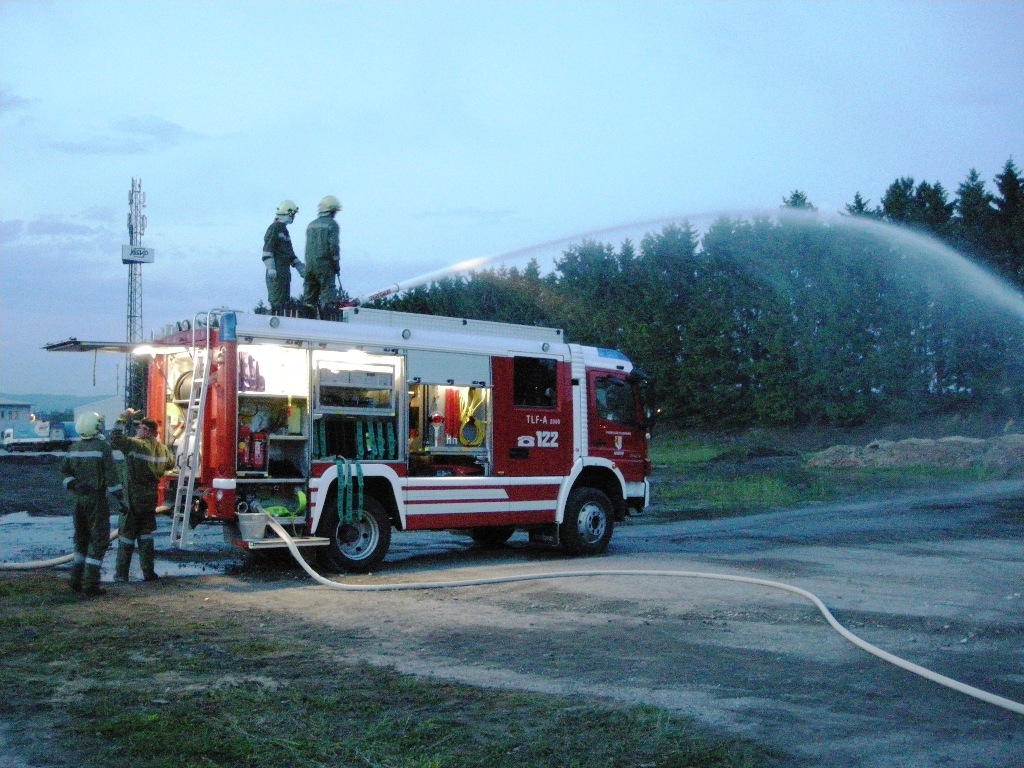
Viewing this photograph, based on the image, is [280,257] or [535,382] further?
[535,382]

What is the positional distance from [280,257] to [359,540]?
365cm

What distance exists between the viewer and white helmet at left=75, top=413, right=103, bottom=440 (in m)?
10.3

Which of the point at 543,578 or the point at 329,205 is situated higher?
the point at 329,205

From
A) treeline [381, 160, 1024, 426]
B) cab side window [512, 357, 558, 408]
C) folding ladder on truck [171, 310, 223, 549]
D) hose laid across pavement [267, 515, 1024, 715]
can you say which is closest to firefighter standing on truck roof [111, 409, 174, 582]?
folding ladder on truck [171, 310, 223, 549]

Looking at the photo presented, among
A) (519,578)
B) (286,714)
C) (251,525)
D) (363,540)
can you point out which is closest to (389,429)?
(363,540)

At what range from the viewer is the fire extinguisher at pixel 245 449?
1123cm

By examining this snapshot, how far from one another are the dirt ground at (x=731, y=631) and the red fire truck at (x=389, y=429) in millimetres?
663

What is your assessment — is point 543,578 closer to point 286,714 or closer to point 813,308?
point 286,714

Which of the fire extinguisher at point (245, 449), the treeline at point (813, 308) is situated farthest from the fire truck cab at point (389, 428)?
the treeline at point (813, 308)

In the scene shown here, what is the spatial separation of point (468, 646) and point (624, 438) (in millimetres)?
7204

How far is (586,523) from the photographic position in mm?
14258

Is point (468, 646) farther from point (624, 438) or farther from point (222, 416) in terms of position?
point (624, 438)

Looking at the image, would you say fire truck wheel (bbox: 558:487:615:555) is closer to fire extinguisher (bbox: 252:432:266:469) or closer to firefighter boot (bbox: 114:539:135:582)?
fire extinguisher (bbox: 252:432:266:469)

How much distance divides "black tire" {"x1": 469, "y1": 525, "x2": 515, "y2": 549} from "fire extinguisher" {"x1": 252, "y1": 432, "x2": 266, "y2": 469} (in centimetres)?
480
